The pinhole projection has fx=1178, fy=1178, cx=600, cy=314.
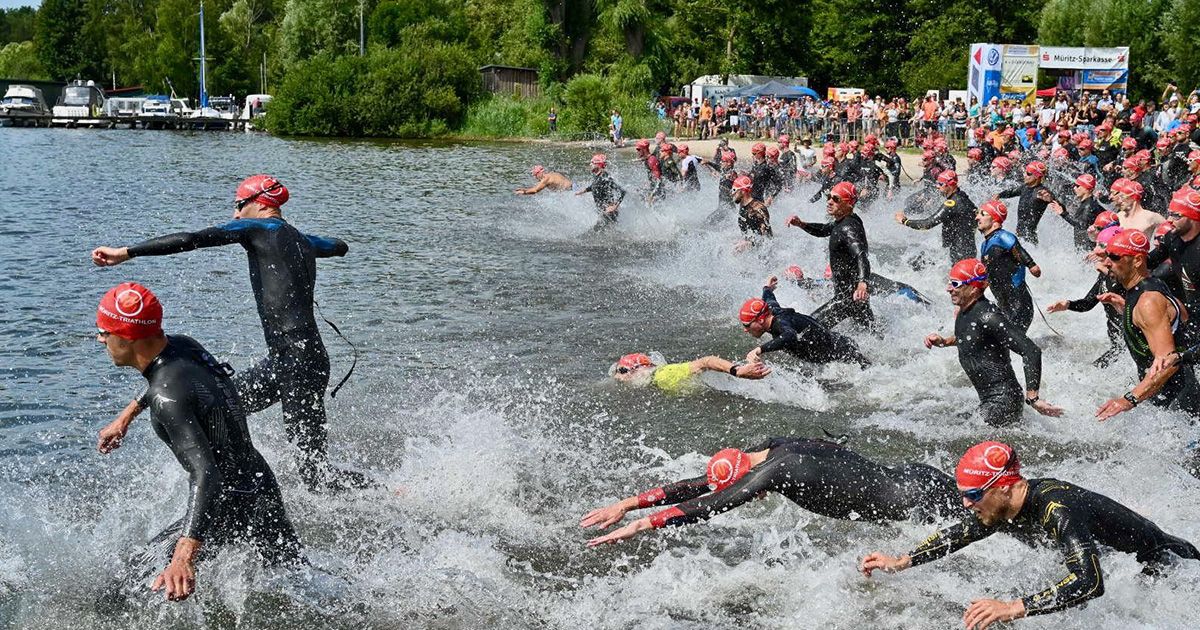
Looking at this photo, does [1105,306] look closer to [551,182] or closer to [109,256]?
[109,256]

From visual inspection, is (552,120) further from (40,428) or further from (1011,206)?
(40,428)

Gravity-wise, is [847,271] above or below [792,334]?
above

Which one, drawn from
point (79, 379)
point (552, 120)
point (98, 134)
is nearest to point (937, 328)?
point (79, 379)

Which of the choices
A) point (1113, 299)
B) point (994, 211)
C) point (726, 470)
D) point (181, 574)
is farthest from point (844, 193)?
point (181, 574)

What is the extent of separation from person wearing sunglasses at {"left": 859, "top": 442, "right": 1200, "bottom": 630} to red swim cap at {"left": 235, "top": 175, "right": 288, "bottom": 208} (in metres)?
3.90

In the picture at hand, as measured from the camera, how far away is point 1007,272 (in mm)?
A: 10906

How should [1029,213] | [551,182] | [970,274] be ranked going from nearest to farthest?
1. [970,274]
2. [1029,213]
3. [551,182]

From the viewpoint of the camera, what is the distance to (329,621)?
6.18 meters

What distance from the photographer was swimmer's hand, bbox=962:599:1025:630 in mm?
5145

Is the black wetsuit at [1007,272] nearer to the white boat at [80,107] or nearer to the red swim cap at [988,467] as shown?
the red swim cap at [988,467]

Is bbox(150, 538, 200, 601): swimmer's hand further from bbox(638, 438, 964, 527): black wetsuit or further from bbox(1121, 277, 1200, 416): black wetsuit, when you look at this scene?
bbox(1121, 277, 1200, 416): black wetsuit

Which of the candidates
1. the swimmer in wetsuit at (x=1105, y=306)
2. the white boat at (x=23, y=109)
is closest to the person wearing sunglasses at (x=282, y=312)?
the swimmer in wetsuit at (x=1105, y=306)

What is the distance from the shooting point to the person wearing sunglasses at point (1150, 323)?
24.6 feet

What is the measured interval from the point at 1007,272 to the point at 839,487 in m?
5.47
